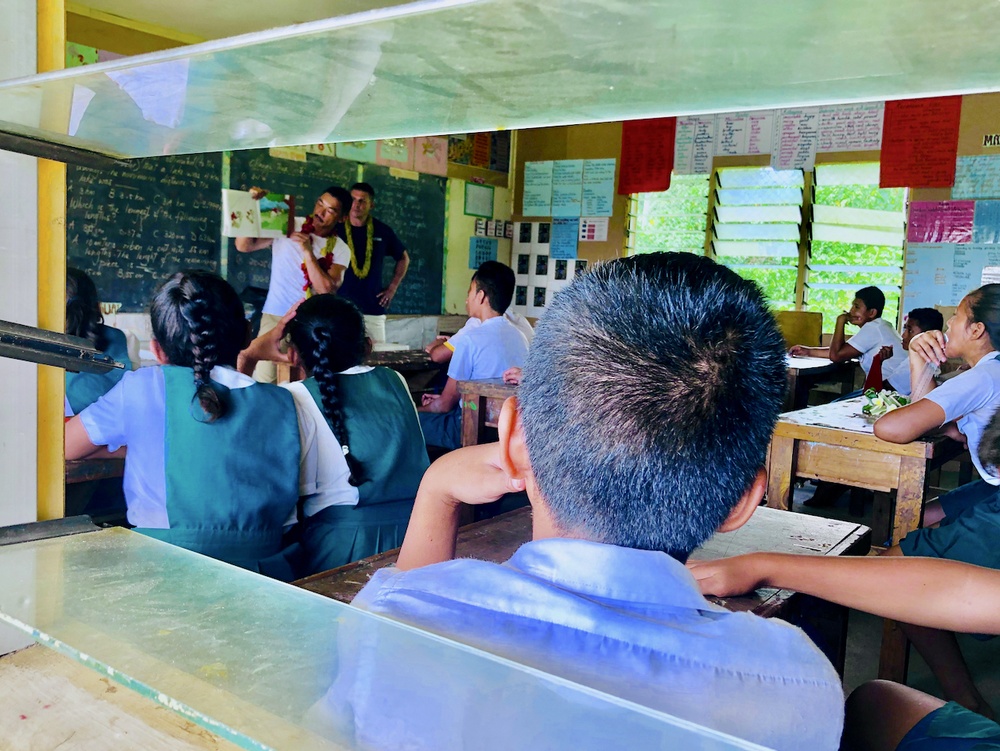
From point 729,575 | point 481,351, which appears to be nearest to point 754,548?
point 729,575

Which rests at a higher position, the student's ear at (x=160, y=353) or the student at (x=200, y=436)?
the student's ear at (x=160, y=353)

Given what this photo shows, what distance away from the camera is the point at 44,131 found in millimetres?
783

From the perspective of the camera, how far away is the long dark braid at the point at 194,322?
1812mm

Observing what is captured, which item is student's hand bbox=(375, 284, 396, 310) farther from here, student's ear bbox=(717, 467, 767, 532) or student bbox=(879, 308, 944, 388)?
student's ear bbox=(717, 467, 767, 532)

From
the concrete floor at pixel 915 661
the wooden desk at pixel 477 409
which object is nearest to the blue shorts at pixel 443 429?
the wooden desk at pixel 477 409

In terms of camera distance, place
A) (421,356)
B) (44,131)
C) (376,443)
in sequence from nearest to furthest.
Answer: (44,131) → (376,443) → (421,356)

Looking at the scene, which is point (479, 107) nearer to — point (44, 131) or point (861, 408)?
point (44, 131)

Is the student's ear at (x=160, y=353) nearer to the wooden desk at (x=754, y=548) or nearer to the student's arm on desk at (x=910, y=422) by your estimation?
the wooden desk at (x=754, y=548)

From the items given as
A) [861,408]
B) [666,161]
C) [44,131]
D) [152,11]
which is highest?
[152,11]

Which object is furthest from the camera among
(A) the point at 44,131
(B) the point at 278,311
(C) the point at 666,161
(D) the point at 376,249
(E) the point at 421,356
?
(C) the point at 666,161

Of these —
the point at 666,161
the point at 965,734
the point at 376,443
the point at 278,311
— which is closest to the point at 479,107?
the point at 965,734

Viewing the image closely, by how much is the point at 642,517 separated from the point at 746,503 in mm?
124

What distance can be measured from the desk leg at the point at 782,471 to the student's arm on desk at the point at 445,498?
186 centimetres

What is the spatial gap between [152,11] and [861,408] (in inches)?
166
